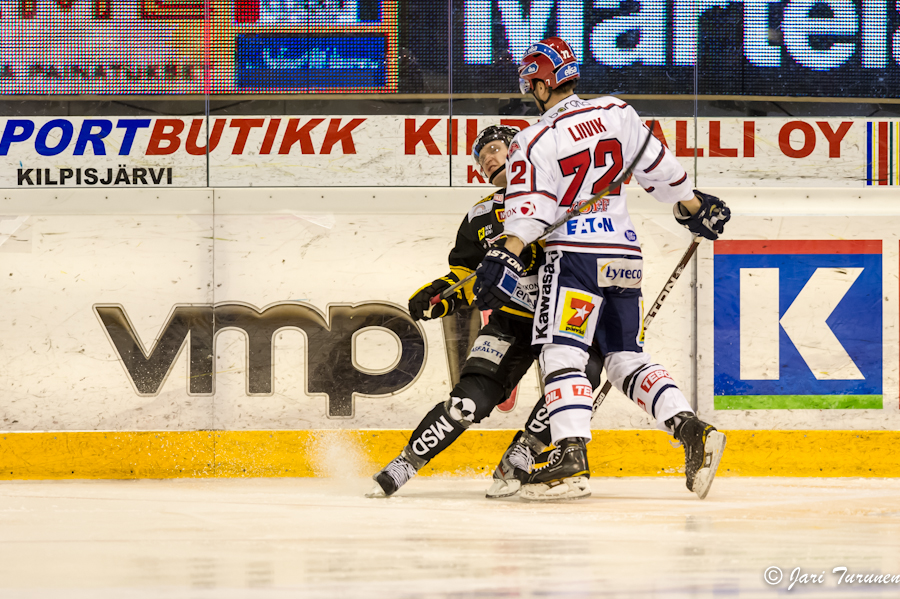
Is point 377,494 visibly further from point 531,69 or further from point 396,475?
point 531,69

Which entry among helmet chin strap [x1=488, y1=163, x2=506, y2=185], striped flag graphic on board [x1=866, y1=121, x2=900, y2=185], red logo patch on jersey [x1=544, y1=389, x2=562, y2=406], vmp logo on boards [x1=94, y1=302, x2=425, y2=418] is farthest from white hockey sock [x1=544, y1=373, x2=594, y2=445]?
striped flag graphic on board [x1=866, y1=121, x2=900, y2=185]

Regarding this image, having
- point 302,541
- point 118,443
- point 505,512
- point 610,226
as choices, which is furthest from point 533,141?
point 118,443

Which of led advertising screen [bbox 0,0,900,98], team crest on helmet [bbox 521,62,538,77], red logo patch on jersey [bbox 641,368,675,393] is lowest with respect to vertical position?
red logo patch on jersey [bbox 641,368,675,393]

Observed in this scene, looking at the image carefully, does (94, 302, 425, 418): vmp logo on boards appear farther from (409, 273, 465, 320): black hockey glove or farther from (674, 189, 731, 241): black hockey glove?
(674, 189, 731, 241): black hockey glove

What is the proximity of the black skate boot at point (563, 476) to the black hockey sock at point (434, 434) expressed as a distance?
29 cm

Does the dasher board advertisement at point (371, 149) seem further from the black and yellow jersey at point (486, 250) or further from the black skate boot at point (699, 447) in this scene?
the black skate boot at point (699, 447)

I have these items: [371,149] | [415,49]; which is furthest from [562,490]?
[415,49]

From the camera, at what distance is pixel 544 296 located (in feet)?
9.60

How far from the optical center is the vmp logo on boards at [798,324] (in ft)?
12.6

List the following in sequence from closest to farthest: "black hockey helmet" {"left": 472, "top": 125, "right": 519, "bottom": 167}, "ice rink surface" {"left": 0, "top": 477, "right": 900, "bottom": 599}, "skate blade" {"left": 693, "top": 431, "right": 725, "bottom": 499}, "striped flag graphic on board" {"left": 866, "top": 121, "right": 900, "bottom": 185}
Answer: "ice rink surface" {"left": 0, "top": 477, "right": 900, "bottom": 599}, "skate blade" {"left": 693, "top": 431, "right": 725, "bottom": 499}, "black hockey helmet" {"left": 472, "top": 125, "right": 519, "bottom": 167}, "striped flag graphic on board" {"left": 866, "top": 121, "right": 900, "bottom": 185}

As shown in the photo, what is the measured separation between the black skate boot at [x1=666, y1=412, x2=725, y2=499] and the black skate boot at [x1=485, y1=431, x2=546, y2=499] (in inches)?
20.2

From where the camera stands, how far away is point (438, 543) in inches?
87.1

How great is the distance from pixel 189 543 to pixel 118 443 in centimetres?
166

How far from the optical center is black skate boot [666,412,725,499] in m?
2.75
